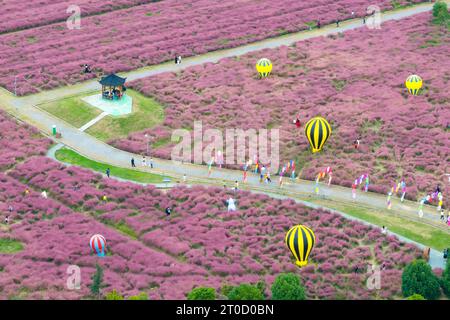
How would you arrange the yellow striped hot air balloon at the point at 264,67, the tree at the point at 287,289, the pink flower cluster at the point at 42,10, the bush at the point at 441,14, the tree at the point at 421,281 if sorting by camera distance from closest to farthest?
the tree at the point at 287,289 → the tree at the point at 421,281 → the yellow striped hot air balloon at the point at 264,67 → the bush at the point at 441,14 → the pink flower cluster at the point at 42,10

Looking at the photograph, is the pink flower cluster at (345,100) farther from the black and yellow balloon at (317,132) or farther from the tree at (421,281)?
the tree at (421,281)

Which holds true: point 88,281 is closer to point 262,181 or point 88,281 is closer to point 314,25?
point 262,181

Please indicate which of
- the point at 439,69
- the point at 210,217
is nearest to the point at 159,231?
the point at 210,217

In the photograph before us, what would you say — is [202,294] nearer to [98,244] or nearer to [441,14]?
[98,244]

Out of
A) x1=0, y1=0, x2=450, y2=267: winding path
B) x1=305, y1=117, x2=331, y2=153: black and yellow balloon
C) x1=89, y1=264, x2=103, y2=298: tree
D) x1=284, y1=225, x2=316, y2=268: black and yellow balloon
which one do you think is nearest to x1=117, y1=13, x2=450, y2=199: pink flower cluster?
x1=305, y1=117, x2=331, y2=153: black and yellow balloon

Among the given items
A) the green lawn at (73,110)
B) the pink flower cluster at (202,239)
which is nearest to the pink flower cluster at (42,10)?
the green lawn at (73,110)

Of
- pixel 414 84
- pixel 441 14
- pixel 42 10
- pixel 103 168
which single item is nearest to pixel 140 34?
pixel 42 10
